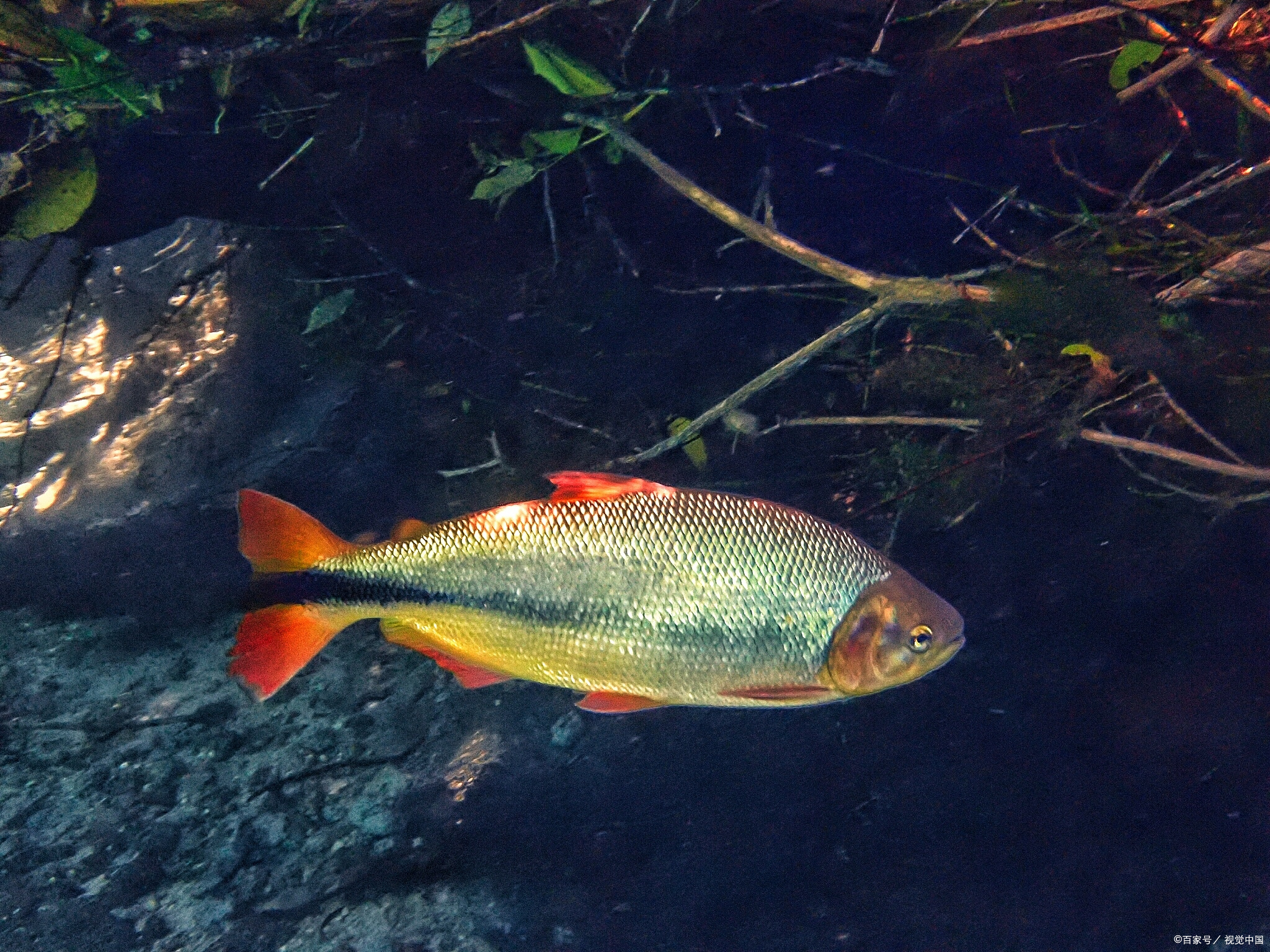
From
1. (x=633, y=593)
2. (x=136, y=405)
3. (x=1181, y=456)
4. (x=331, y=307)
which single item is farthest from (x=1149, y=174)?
(x=136, y=405)

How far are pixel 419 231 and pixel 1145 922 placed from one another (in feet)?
17.2

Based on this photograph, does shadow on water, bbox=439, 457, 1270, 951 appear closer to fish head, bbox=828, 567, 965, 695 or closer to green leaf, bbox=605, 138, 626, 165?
fish head, bbox=828, 567, 965, 695

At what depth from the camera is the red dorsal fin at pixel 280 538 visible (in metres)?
2.49

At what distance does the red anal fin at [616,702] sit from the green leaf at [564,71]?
94.9 inches

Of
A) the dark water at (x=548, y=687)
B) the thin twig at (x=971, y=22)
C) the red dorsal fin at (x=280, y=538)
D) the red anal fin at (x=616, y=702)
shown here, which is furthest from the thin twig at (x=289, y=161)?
the thin twig at (x=971, y=22)

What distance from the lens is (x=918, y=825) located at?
3.47 meters

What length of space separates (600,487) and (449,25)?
1.92m

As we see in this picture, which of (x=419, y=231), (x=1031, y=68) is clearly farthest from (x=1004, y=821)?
(x=419, y=231)

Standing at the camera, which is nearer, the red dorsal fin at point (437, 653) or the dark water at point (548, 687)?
the red dorsal fin at point (437, 653)

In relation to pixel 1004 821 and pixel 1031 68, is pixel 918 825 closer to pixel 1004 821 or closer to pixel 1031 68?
pixel 1004 821

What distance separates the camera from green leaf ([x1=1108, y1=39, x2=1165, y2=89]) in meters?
2.61

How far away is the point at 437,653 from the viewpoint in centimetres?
256

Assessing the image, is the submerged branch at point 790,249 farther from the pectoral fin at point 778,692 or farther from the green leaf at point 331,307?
the pectoral fin at point 778,692

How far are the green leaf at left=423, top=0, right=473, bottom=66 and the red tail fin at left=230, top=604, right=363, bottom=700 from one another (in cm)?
227
